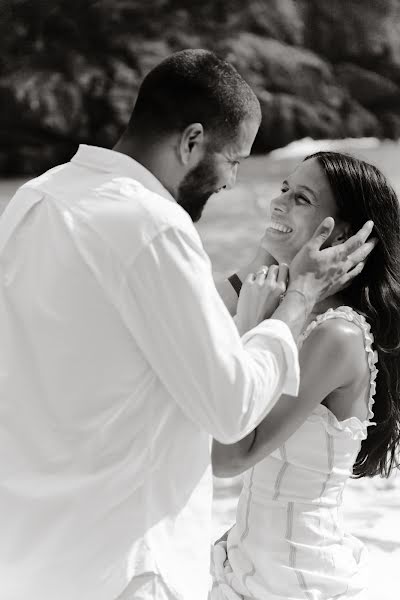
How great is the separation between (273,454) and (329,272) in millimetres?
424

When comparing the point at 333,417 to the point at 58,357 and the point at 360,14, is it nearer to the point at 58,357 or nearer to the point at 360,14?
the point at 58,357

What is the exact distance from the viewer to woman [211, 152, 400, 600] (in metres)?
1.80

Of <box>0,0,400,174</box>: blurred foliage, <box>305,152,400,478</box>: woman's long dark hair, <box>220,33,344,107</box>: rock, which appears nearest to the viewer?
<box>305,152,400,478</box>: woman's long dark hair

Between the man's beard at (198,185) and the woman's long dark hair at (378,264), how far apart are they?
21.0 inches

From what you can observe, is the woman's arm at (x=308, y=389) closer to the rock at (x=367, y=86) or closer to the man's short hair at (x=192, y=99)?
the man's short hair at (x=192, y=99)

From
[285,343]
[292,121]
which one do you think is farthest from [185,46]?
[285,343]

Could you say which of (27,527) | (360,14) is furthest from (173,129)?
(360,14)

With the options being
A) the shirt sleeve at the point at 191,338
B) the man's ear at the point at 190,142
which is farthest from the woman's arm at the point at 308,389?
the man's ear at the point at 190,142

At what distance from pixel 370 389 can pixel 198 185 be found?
0.61 metres

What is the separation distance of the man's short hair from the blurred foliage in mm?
17005

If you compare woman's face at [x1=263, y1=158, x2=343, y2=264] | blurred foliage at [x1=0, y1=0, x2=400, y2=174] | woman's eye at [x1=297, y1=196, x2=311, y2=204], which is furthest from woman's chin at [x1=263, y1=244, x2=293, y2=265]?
blurred foliage at [x1=0, y1=0, x2=400, y2=174]

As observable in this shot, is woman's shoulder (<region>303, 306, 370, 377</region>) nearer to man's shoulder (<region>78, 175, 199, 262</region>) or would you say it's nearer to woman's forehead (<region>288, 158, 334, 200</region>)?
woman's forehead (<region>288, 158, 334, 200</region>)

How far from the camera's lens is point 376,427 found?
6.70 ft

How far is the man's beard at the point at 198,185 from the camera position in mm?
1528
